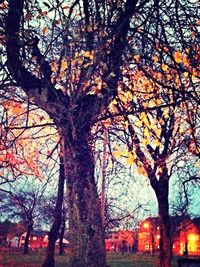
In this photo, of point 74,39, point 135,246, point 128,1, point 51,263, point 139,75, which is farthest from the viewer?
point 135,246

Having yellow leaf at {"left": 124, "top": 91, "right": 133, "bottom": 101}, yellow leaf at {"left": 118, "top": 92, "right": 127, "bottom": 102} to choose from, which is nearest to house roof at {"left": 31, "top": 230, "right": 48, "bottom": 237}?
yellow leaf at {"left": 124, "top": 91, "right": 133, "bottom": 101}

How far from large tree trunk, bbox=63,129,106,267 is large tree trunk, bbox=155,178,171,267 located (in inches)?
407

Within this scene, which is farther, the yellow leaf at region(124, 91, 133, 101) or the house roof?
the house roof

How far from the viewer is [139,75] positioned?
9164 millimetres

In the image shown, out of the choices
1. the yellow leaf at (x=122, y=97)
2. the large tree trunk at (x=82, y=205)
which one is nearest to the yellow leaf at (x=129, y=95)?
the yellow leaf at (x=122, y=97)

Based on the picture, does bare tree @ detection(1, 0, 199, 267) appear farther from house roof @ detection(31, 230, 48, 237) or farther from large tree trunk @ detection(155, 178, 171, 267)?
house roof @ detection(31, 230, 48, 237)

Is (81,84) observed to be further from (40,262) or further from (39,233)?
(39,233)

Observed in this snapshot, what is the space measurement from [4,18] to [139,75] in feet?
13.1

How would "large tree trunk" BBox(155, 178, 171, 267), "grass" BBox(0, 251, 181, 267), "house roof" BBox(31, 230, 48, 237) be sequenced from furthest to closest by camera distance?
"house roof" BBox(31, 230, 48, 237), "grass" BBox(0, 251, 181, 267), "large tree trunk" BBox(155, 178, 171, 267)

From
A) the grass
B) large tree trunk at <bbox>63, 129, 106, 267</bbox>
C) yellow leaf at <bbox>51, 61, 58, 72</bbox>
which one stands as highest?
yellow leaf at <bbox>51, 61, 58, 72</bbox>

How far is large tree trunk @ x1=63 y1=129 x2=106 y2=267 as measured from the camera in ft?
18.9

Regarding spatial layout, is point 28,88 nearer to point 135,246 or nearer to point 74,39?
point 74,39

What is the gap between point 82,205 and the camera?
A: 5.92 m

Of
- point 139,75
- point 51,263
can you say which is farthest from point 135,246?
point 139,75
